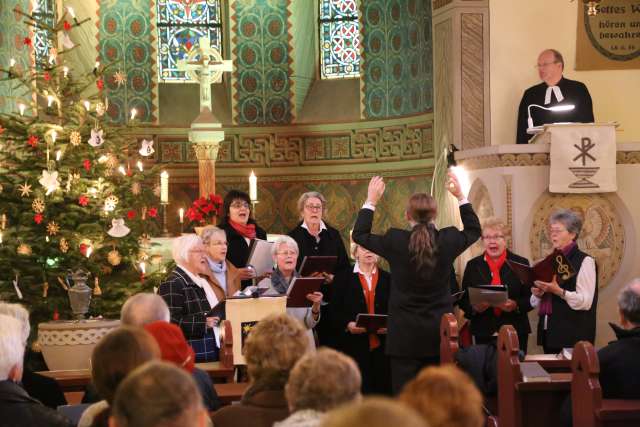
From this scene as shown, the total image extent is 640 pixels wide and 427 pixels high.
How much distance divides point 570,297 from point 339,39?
7.58m

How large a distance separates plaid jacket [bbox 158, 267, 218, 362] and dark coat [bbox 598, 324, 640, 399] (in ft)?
7.49

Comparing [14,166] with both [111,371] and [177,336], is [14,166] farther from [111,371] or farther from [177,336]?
[111,371]

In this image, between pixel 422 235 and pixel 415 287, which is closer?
pixel 422 235

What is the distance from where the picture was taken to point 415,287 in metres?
6.00

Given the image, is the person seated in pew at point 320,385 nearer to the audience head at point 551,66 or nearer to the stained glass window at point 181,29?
the audience head at point 551,66

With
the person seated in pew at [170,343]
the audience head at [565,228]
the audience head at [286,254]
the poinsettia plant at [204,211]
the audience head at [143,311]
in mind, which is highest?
the poinsettia plant at [204,211]

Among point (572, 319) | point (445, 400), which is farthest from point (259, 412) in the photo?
point (572, 319)

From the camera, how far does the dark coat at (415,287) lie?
5953 mm

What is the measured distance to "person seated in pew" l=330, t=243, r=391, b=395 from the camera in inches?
276

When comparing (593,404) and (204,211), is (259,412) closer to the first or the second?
(593,404)

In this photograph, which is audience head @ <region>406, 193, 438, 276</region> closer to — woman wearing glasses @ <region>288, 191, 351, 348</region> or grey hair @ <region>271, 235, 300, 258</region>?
grey hair @ <region>271, 235, 300, 258</region>

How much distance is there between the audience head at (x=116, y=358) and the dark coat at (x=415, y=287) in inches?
115

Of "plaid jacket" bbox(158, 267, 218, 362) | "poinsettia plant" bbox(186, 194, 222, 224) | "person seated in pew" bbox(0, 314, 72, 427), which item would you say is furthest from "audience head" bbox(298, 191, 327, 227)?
"person seated in pew" bbox(0, 314, 72, 427)

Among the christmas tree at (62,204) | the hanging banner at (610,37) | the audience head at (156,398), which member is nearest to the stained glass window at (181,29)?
the christmas tree at (62,204)
